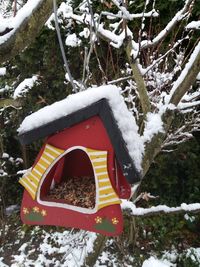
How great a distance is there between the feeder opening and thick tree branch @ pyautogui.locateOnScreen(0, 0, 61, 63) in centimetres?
67

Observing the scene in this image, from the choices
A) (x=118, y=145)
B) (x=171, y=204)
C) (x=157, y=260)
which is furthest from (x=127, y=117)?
(x=171, y=204)

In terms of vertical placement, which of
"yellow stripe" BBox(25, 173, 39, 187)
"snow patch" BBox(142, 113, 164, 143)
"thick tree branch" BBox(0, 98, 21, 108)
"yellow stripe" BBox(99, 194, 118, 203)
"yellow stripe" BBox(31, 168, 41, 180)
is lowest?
"snow patch" BBox(142, 113, 164, 143)

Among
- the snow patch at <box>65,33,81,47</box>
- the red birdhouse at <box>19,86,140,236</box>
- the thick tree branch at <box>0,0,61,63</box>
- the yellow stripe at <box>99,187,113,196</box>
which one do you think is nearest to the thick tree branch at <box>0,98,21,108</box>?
the red birdhouse at <box>19,86,140,236</box>

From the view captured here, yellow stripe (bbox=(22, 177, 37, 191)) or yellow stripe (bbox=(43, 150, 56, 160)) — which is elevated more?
yellow stripe (bbox=(43, 150, 56, 160))

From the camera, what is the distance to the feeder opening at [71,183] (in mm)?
1613

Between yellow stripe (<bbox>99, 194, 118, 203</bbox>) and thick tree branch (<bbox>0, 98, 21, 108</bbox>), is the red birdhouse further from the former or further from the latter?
thick tree branch (<bbox>0, 98, 21, 108</bbox>)

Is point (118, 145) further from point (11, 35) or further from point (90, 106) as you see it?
point (11, 35)

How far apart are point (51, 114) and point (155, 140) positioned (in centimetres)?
72

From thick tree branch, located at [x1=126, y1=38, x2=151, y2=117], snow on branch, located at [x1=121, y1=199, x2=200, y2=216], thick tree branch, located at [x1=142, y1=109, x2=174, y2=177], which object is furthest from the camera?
snow on branch, located at [x1=121, y1=199, x2=200, y2=216]

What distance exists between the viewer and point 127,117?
4.58 ft

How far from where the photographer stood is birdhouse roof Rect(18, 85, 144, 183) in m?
1.29

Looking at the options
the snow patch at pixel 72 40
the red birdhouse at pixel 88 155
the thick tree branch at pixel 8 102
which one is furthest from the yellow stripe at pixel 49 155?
the snow patch at pixel 72 40

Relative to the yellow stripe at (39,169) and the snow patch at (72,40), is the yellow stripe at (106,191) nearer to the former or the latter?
the yellow stripe at (39,169)

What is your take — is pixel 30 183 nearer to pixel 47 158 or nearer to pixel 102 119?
pixel 47 158
